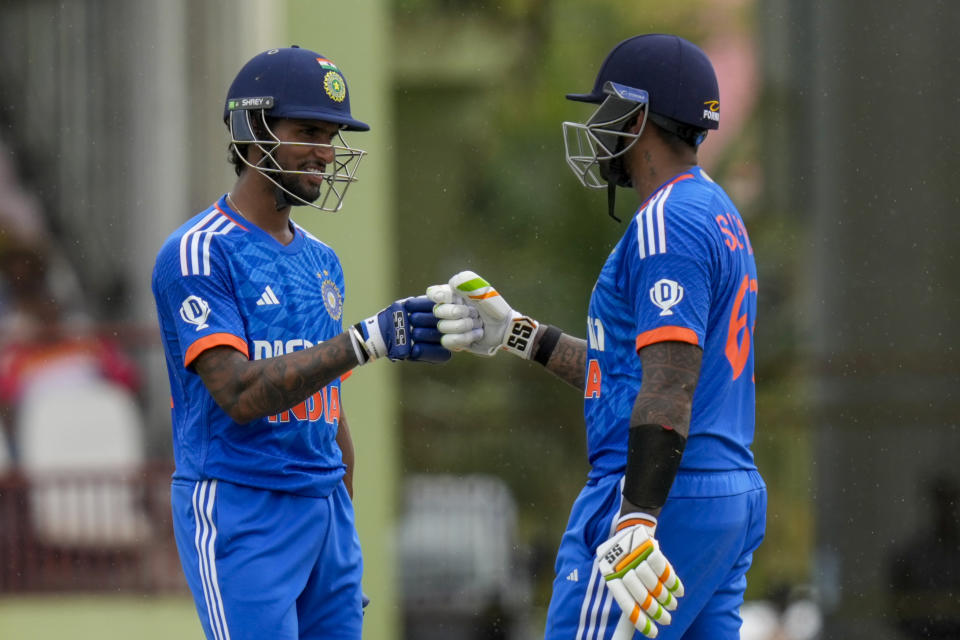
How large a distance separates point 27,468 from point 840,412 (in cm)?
419

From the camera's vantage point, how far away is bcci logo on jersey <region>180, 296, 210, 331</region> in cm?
376

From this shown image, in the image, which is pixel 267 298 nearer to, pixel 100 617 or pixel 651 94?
pixel 651 94

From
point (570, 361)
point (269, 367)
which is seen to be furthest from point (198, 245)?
point (570, 361)

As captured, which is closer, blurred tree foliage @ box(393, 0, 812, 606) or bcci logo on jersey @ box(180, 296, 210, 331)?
bcci logo on jersey @ box(180, 296, 210, 331)

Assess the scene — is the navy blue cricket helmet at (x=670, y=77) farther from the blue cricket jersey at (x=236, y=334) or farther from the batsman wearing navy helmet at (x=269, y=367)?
the blue cricket jersey at (x=236, y=334)

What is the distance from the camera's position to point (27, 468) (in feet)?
24.4

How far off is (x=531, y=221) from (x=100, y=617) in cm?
→ 340

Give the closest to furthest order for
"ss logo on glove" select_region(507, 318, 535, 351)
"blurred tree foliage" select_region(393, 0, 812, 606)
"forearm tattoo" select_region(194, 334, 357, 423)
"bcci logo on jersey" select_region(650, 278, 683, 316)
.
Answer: "bcci logo on jersey" select_region(650, 278, 683, 316) < "forearm tattoo" select_region(194, 334, 357, 423) < "ss logo on glove" select_region(507, 318, 535, 351) < "blurred tree foliage" select_region(393, 0, 812, 606)

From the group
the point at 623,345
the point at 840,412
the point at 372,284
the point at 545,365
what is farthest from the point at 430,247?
the point at 623,345

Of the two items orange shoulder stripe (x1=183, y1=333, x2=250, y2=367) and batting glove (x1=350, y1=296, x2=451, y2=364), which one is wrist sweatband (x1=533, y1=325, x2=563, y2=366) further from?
orange shoulder stripe (x1=183, y1=333, x2=250, y2=367)

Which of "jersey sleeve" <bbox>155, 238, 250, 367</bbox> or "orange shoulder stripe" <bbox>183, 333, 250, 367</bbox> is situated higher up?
"jersey sleeve" <bbox>155, 238, 250, 367</bbox>

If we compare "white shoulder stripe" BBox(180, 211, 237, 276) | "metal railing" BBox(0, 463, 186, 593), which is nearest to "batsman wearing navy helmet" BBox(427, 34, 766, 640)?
"white shoulder stripe" BBox(180, 211, 237, 276)

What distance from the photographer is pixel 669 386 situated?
344cm

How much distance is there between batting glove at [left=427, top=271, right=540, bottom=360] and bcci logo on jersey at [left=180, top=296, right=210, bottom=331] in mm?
577
